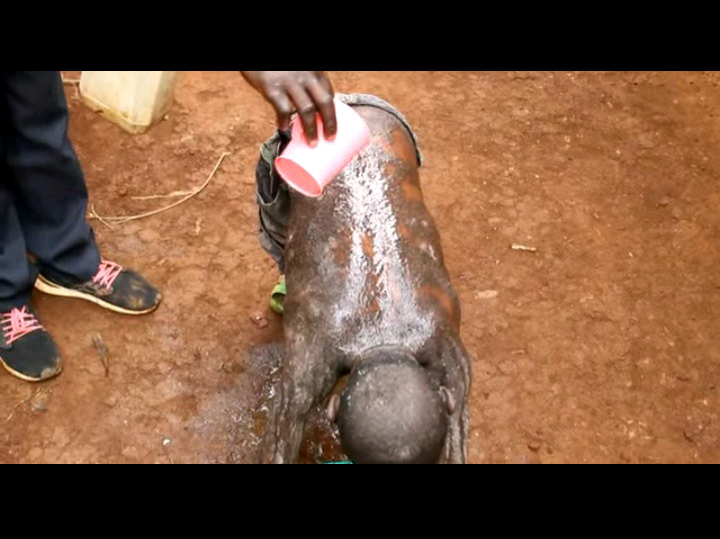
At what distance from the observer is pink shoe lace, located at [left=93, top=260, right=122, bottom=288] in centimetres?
384

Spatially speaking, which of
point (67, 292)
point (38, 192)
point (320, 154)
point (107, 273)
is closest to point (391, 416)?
point (320, 154)

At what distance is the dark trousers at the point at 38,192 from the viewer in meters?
3.06

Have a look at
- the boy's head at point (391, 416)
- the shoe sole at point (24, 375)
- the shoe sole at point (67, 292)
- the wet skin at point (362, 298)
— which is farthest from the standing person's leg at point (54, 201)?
the boy's head at point (391, 416)

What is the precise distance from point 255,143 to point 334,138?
223cm

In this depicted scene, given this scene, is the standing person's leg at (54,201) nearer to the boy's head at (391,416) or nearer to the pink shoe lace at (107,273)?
the pink shoe lace at (107,273)

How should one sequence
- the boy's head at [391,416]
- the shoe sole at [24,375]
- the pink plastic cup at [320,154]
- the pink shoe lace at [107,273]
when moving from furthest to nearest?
the pink shoe lace at [107,273] → the shoe sole at [24,375] → the pink plastic cup at [320,154] → the boy's head at [391,416]

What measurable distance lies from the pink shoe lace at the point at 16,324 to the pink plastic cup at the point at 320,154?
5.78 feet

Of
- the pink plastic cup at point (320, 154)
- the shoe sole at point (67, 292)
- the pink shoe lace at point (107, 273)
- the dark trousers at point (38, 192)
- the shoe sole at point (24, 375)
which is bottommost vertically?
the shoe sole at point (24, 375)

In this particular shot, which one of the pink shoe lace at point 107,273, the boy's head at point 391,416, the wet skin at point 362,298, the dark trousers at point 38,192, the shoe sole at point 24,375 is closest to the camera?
the boy's head at point 391,416

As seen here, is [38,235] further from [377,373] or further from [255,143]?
[377,373]

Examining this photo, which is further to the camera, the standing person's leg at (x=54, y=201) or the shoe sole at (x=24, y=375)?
the shoe sole at (x=24, y=375)

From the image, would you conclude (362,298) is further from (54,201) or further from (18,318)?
(18,318)

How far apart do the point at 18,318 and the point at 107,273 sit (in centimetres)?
43

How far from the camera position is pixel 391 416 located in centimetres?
229
